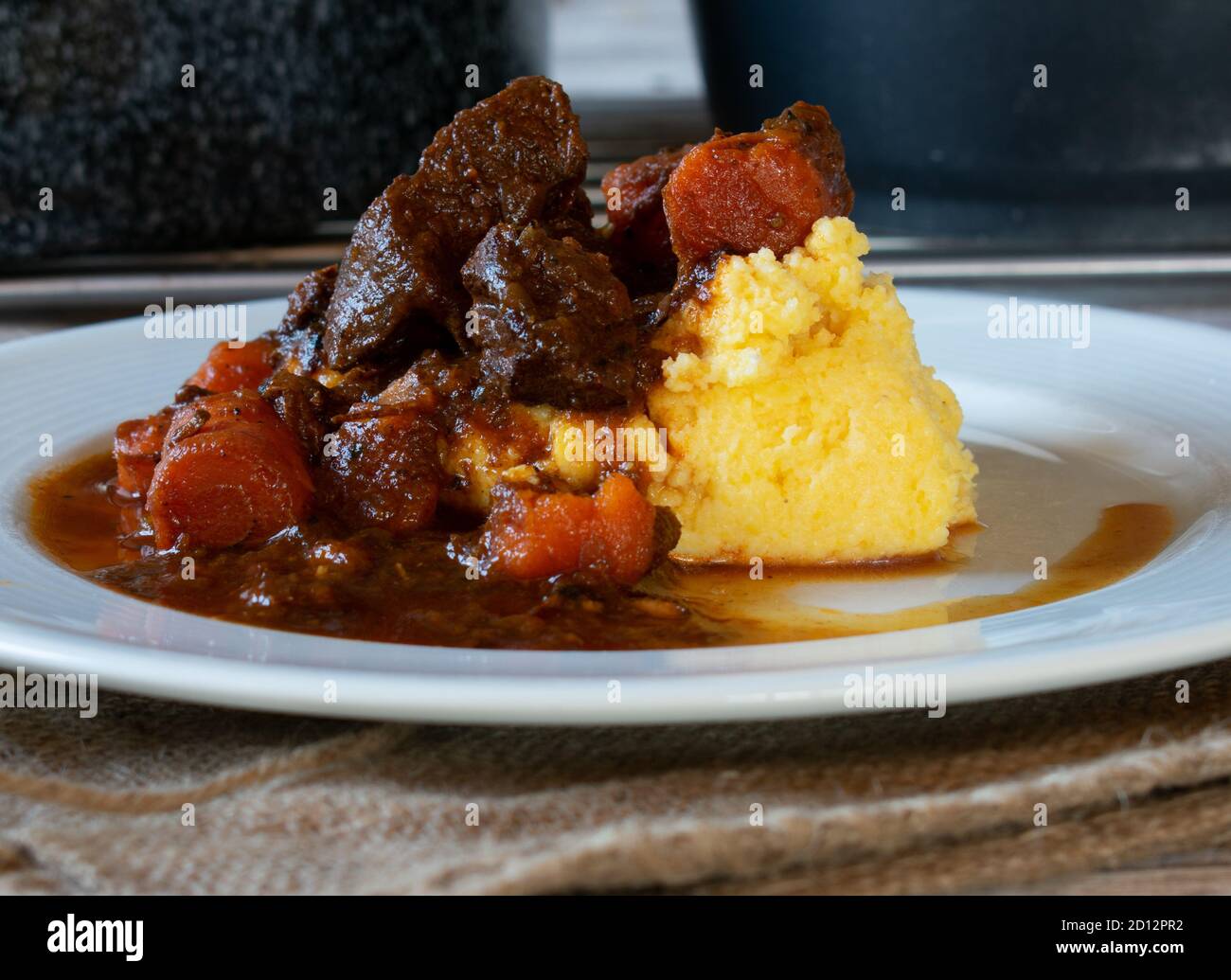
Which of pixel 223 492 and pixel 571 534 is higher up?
pixel 223 492

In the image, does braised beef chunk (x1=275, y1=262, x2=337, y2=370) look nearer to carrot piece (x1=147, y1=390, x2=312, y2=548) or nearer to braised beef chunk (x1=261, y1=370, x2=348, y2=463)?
braised beef chunk (x1=261, y1=370, x2=348, y2=463)

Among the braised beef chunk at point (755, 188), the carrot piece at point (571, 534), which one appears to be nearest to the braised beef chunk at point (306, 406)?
the carrot piece at point (571, 534)

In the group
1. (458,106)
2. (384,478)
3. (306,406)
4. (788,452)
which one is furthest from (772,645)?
(458,106)

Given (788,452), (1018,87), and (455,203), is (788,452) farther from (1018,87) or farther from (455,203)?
(1018,87)

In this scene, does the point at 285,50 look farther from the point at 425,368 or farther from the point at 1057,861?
the point at 1057,861

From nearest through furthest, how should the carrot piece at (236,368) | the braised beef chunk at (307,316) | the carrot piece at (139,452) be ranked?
the carrot piece at (139,452), the braised beef chunk at (307,316), the carrot piece at (236,368)

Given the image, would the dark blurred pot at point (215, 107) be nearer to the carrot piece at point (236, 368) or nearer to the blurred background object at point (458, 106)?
the blurred background object at point (458, 106)

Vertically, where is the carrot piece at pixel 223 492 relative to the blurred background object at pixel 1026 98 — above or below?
below
